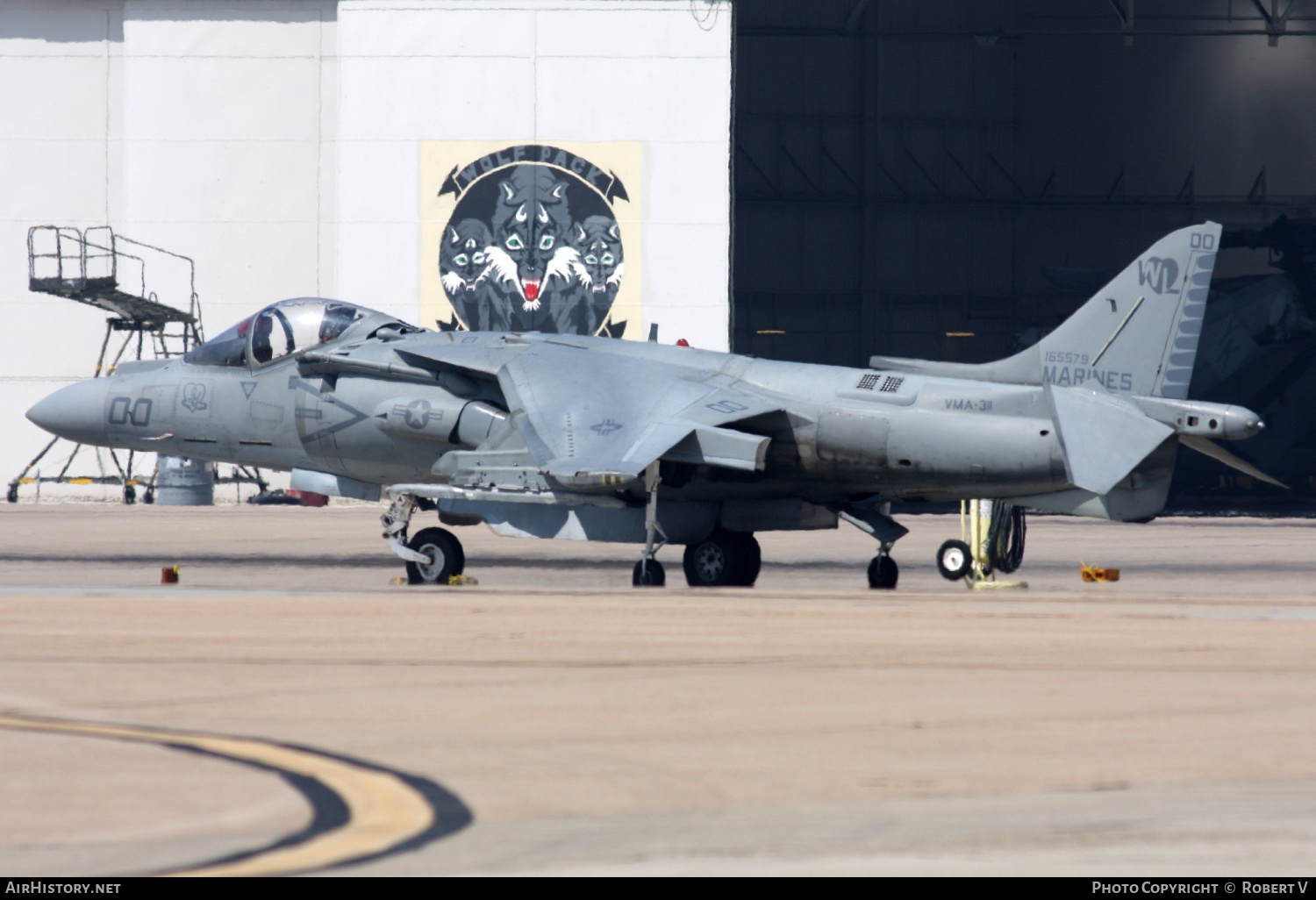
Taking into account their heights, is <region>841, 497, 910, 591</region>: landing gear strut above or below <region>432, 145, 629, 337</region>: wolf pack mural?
below

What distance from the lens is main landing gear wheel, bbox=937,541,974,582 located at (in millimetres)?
15234

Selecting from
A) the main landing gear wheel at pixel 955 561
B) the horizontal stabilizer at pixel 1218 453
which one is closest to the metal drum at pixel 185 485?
the main landing gear wheel at pixel 955 561

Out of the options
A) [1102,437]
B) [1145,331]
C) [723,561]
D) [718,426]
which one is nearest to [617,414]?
[718,426]

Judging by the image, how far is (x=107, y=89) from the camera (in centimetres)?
3759

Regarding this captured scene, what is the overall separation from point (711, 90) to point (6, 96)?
65.4ft

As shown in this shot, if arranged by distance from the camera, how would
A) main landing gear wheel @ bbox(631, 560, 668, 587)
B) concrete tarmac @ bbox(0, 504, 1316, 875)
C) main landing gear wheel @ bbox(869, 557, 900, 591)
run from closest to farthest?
concrete tarmac @ bbox(0, 504, 1316, 875) < main landing gear wheel @ bbox(631, 560, 668, 587) < main landing gear wheel @ bbox(869, 557, 900, 591)

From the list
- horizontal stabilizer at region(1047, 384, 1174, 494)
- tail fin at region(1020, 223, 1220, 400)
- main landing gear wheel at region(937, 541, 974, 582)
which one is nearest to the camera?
A: horizontal stabilizer at region(1047, 384, 1174, 494)

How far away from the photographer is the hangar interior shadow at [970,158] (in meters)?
48.0

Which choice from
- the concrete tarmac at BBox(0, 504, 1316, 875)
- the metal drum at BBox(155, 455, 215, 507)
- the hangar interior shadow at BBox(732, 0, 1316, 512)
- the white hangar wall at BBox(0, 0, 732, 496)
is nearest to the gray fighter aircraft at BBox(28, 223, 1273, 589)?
the concrete tarmac at BBox(0, 504, 1316, 875)

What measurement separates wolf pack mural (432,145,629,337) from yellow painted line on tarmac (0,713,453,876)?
29.8m

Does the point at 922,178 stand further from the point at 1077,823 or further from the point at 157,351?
the point at 1077,823

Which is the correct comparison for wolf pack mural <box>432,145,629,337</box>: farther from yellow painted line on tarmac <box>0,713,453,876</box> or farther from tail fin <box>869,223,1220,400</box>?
yellow painted line on tarmac <box>0,713,453,876</box>

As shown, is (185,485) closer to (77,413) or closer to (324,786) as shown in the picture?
(77,413)

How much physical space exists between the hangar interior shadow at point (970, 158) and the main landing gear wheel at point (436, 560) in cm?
3610
